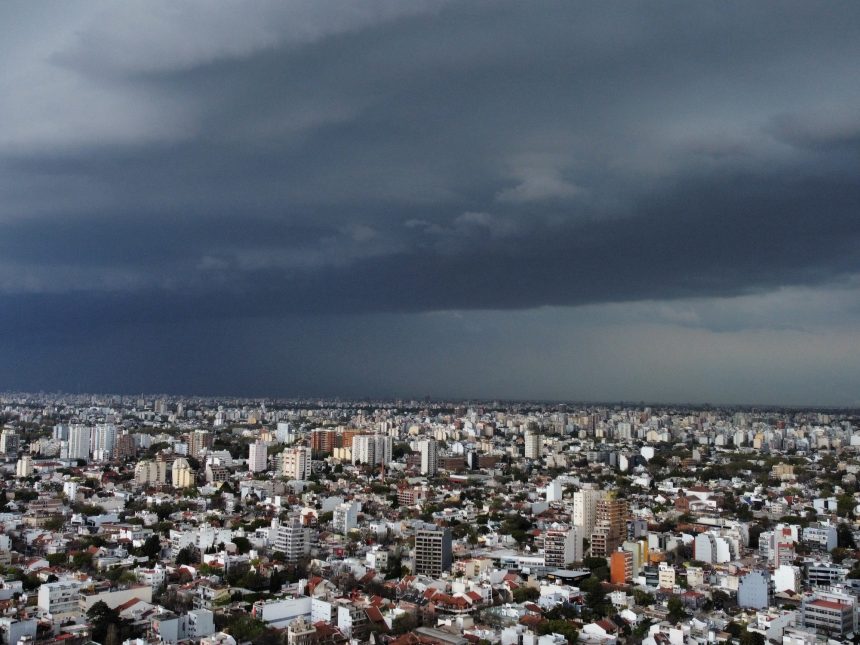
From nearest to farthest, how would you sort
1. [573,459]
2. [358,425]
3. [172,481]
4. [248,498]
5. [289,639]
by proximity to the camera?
[289,639] < [248,498] < [172,481] < [573,459] < [358,425]

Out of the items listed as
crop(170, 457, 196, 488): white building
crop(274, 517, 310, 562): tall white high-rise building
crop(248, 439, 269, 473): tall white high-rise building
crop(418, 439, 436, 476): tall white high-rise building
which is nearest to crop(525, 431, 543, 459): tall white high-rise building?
crop(418, 439, 436, 476): tall white high-rise building

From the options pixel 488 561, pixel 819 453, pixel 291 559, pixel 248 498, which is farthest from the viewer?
pixel 819 453

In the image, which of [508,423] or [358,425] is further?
A: [508,423]

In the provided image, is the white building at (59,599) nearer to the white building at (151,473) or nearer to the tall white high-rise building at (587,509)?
the tall white high-rise building at (587,509)

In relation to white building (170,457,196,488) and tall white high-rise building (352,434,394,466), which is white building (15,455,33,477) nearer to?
white building (170,457,196,488)

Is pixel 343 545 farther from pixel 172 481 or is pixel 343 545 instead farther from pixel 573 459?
pixel 573 459

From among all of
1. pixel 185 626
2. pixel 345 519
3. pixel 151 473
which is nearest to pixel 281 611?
pixel 185 626

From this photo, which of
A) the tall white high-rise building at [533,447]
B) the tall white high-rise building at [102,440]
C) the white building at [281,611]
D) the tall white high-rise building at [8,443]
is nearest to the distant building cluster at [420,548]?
the white building at [281,611]

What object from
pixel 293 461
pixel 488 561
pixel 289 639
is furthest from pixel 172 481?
pixel 289 639
